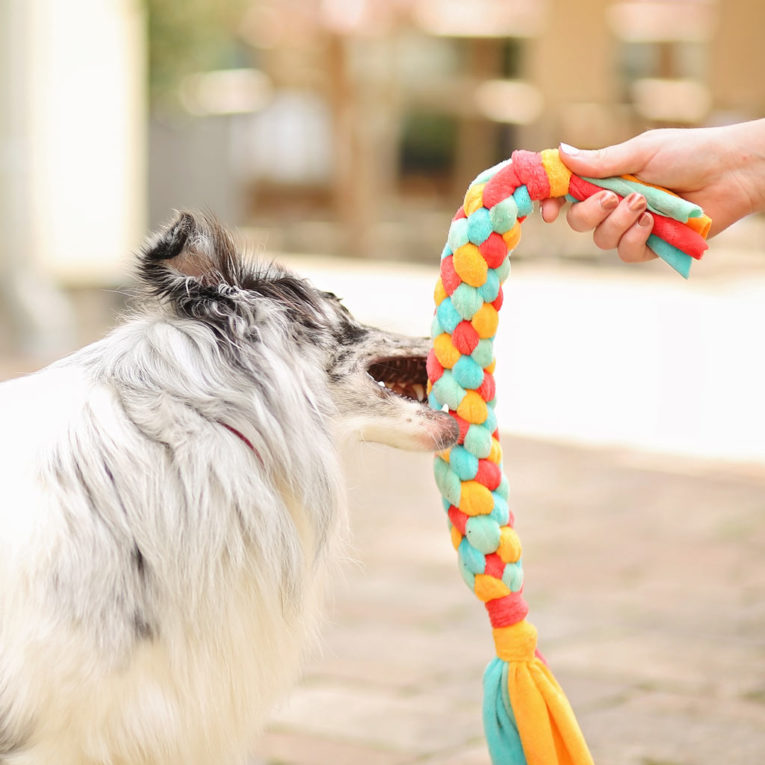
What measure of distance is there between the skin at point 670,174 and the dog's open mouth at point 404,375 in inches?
14.6

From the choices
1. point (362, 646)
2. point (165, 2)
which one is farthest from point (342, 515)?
point (165, 2)

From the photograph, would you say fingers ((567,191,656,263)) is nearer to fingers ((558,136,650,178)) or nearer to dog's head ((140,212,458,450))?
fingers ((558,136,650,178))

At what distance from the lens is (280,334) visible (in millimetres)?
1939

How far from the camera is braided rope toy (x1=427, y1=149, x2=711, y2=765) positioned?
6.68 ft

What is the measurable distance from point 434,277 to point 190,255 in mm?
7553

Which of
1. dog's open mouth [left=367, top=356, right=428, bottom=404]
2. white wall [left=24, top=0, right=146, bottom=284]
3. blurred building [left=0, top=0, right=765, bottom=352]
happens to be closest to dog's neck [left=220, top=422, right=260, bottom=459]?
dog's open mouth [left=367, top=356, right=428, bottom=404]

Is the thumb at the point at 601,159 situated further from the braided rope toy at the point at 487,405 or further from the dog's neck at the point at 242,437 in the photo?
the dog's neck at the point at 242,437

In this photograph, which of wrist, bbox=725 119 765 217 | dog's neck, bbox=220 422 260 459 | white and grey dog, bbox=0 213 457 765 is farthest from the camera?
wrist, bbox=725 119 765 217

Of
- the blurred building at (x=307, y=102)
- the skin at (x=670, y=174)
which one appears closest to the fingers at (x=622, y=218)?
the skin at (x=670, y=174)

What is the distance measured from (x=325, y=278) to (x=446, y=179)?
522 centimetres

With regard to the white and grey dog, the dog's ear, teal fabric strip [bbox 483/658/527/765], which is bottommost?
teal fabric strip [bbox 483/658/527/765]

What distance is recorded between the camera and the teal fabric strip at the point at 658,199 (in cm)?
203

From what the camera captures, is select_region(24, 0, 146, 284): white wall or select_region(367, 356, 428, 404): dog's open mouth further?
select_region(24, 0, 146, 284): white wall

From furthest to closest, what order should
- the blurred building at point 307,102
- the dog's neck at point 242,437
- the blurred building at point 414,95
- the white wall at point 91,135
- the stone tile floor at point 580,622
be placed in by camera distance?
the blurred building at point 414,95 < the white wall at point 91,135 < the blurred building at point 307,102 < the stone tile floor at point 580,622 < the dog's neck at point 242,437
